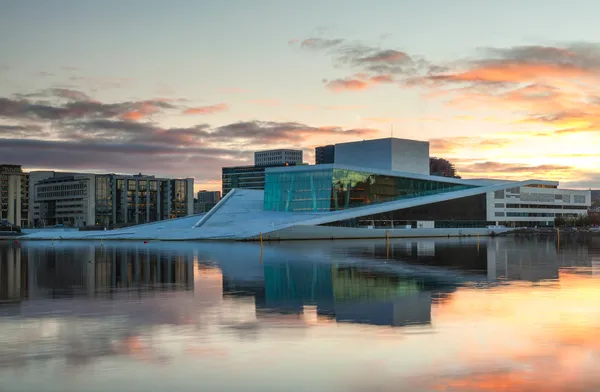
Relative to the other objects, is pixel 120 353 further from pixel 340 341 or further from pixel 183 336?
pixel 340 341

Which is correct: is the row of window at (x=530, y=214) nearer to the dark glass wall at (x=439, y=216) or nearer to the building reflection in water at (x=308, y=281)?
the dark glass wall at (x=439, y=216)

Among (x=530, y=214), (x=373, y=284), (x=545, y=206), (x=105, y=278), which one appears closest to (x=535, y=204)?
(x=530, y=214)

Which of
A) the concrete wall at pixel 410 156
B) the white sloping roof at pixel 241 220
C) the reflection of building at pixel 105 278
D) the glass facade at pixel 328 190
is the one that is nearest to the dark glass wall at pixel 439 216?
the white sloping roof at pixel 241 220

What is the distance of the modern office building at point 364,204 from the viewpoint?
9994 centimetres

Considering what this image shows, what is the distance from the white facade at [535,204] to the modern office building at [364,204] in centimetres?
26

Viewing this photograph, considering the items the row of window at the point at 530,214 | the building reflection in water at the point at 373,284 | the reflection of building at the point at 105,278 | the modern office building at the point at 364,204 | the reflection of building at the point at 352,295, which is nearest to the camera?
the reflection of building at the point at 352,295

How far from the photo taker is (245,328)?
699 inches

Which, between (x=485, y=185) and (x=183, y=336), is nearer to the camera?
(x=183, y=336)

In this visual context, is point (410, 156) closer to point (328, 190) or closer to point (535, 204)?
point (328, 190)

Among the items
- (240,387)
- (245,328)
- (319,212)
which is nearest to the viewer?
(240,387)

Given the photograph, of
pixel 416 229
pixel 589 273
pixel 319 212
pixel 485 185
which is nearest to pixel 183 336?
pixel 589 273

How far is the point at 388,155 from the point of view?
405 feet

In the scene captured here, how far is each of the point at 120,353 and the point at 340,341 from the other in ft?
16.2

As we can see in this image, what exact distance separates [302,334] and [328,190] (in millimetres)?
91629
